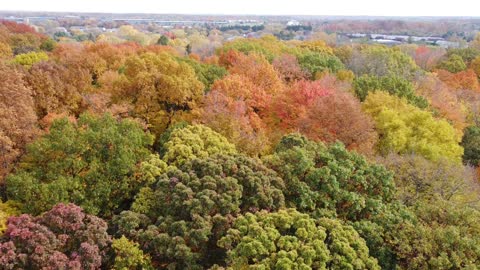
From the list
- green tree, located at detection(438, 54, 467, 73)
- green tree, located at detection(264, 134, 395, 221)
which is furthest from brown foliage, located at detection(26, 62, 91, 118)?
green tree, located at detection(438, 54, 467, 73)

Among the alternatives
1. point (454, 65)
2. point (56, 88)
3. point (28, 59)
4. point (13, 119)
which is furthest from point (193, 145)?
point (454, 65)

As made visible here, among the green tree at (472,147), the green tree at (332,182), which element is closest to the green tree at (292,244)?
the green tree at (332,182)

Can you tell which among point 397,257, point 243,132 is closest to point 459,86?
point 243,132

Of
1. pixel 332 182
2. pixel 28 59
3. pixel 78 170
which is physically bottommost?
pixel 78 170

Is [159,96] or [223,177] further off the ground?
[159,96]

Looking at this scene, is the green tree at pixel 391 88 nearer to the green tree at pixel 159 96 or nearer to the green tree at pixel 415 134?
the green tree at pixel 415 134

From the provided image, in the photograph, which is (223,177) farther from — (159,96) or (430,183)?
(159,96)
